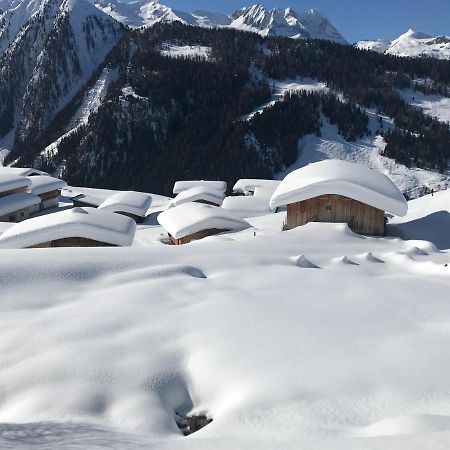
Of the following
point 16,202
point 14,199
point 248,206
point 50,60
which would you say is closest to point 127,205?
point 16,202

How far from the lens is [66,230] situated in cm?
1830

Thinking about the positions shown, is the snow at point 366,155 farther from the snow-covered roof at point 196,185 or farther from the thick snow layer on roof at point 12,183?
the thick snow layer on roof at point 12,183

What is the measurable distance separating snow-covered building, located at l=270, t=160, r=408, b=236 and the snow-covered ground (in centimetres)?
836

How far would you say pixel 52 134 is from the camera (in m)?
126

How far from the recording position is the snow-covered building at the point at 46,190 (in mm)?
43031

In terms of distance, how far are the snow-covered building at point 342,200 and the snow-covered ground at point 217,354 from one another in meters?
8.36

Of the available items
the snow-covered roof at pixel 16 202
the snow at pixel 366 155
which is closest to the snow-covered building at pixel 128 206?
the snow-covered roof at pixel 16 202

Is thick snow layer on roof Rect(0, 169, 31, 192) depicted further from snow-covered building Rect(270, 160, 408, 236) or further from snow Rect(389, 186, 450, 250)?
snow Rect(389, 186, 450, 250)

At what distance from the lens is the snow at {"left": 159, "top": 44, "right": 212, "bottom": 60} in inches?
5330

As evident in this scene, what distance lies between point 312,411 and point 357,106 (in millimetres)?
120226

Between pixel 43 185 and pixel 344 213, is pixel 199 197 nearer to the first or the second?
pixel 43 185

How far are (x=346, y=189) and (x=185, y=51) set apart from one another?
137 meters

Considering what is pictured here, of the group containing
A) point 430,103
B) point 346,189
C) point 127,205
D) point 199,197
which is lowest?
point 127,205

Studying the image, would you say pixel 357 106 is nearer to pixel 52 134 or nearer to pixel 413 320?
pixel 52 134
